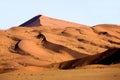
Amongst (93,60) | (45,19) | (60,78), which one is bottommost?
(45,19)

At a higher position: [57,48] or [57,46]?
[57,46]

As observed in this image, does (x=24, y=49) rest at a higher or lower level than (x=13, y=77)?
lower

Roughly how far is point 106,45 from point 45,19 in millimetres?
23925

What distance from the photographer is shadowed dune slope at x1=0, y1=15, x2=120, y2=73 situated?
120ft

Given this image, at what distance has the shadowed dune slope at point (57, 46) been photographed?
36.5 metres

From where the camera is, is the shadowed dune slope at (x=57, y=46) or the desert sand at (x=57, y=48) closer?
the desert sand at (x=57, y=48)

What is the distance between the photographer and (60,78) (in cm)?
2430

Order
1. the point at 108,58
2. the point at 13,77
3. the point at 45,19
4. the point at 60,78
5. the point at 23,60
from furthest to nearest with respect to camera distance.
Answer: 1. the point at 45,19
2. the point at 23,60
3. the point at 108,58
4. the point at 13,77
5. the point at 60,78

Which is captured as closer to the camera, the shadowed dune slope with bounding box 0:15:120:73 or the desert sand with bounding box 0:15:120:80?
the desert sand with bounding box 0:15:120:80

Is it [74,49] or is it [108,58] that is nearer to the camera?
[108,58]

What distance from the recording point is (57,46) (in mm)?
46688

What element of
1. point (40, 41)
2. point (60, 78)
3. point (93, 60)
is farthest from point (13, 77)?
point (40, 41)

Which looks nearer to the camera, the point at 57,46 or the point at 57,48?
the point at 57,48

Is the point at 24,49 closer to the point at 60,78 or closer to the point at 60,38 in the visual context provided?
the point at 60,38
